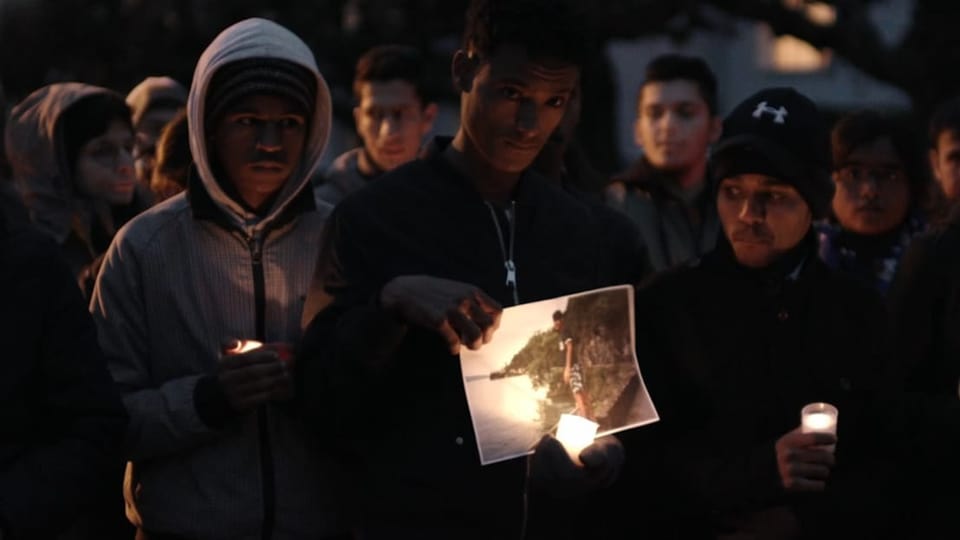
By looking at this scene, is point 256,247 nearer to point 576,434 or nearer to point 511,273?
point 511,273

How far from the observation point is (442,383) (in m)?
3.63

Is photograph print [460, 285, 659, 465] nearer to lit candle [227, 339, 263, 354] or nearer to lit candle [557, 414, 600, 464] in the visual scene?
lit candle [557, 414, 600, 464]

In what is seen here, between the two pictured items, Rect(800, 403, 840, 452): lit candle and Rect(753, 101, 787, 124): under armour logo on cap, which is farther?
Rect(753, 101, 787, 124): under armour logo on cap

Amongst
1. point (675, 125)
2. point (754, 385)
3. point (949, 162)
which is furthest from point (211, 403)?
point (675, 125)

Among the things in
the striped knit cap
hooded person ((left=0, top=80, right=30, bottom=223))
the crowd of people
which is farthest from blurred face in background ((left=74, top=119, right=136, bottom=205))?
the striped knit cap

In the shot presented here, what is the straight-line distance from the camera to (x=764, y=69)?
113 ft

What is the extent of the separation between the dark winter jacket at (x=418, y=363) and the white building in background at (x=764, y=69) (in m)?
30.0

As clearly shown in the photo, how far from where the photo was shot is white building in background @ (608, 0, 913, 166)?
33906mm

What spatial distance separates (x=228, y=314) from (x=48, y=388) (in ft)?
2.04

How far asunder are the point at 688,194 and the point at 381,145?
1.38m

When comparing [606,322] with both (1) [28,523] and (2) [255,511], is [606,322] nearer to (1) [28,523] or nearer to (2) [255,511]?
(2) [255,511]

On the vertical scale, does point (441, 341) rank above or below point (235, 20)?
below

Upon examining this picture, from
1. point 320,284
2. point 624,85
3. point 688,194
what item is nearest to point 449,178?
point 320,284

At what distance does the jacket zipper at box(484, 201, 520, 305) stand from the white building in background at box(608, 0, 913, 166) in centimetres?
2999
